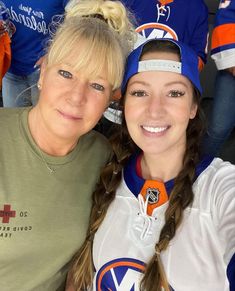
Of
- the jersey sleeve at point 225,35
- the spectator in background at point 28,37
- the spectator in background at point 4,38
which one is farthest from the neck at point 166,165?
the spectator in background at point 4,38

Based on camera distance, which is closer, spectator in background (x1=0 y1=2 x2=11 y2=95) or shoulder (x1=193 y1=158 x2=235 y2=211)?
shoulder (x1=193 y1=158 x2=235 y2=211)

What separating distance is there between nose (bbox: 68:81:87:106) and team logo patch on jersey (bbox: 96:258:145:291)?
523 mm

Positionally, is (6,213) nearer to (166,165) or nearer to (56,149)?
(56,149)

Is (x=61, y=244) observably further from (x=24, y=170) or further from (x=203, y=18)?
(x=203, y=18)

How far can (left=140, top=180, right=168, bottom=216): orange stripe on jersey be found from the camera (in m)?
1.25

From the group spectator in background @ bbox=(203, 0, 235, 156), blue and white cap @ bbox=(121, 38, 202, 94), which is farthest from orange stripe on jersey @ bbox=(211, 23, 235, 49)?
blue and white cap @ bbox=(121, 38, 202, 94)

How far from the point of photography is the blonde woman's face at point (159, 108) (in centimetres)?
123

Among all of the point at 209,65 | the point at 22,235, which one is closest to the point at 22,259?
the point at 22,235

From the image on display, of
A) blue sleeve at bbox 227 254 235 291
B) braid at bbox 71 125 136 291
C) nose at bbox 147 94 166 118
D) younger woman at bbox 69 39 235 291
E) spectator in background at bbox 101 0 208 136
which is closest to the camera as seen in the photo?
blue sleeve at bbox 227 254 235 291

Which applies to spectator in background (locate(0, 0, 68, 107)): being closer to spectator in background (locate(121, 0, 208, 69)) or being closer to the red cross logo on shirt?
spectator in background (locate(121, 0, 208, 69))

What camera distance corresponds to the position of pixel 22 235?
1.25 meters

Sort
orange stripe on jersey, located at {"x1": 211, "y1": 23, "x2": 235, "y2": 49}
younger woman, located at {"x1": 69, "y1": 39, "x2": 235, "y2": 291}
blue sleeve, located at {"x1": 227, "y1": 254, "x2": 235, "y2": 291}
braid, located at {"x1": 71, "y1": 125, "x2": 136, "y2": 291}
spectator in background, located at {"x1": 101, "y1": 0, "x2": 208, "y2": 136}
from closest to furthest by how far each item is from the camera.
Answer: blue sleeve, located at {"x1": 227, "y1": 254, "x2": 235, "y2": 291}, younger woman, located at {"x1": 69, "y1": 39, "x2": 235, "y2": 291}, braid, located at {"x1": 71, "y1": 125, "x2": 136, "y2": 291}, orange stripe on jersey, located at {"x1": 211, "y1": 23, "x2": 235, "y2": 49}, spectator in background, located at {"x1": 101, "y1": 0, "x2": 208, "y2": 136}

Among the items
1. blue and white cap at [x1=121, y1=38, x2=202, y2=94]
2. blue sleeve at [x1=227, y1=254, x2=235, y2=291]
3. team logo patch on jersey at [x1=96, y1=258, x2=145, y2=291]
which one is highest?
blue and white cap at [x1=121, y1=38, x2=202, y2=94]

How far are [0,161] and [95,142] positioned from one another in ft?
1.27
